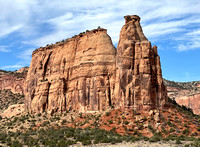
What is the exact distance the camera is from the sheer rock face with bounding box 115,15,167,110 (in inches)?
1917

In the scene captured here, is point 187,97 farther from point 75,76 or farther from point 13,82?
point 75,76

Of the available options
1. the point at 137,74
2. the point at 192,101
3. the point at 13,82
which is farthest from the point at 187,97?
the point at 137,74

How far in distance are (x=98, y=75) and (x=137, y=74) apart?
26.9ft

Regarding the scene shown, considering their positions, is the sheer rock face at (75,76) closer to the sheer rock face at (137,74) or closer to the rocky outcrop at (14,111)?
the sheer rock face at (137,74)

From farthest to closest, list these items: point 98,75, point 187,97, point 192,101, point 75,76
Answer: point 187,97, point 192,101, point 75,76, point 98,75

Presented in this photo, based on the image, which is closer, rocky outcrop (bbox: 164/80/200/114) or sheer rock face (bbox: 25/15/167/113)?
sheer rock face (bbox: 25/15/167/113)

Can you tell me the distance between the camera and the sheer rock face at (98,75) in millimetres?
49500

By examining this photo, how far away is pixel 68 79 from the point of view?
6175 cm

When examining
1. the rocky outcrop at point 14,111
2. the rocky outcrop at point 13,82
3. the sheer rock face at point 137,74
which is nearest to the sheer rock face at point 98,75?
the sheer rock face at point 137,74

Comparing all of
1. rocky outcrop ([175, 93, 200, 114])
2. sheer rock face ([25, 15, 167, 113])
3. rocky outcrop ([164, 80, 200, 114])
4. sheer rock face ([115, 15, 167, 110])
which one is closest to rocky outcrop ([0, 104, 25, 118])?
sheer rock face ([25, 15, 167, 113])

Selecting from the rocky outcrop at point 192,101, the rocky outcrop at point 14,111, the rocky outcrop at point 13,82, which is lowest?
the rocky outcrop at point 14,111

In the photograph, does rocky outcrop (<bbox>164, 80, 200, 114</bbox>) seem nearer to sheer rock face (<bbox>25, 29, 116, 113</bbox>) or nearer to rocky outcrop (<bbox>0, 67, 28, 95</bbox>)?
rocky outcrop (<bbox>0, 67, 28, 95</bbox>)

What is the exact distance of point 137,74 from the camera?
49906 mm

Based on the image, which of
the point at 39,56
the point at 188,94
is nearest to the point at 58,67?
the point at 39,56
